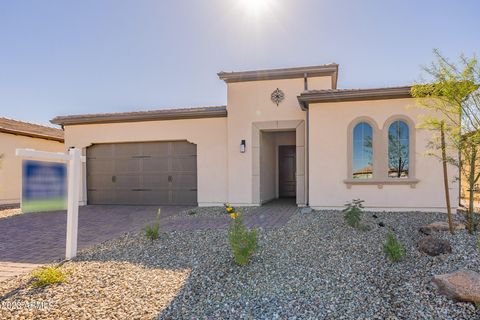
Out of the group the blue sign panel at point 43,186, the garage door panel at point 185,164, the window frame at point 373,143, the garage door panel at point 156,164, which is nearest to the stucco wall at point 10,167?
the garage door panel at point 156,164

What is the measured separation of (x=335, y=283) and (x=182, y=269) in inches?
86.0

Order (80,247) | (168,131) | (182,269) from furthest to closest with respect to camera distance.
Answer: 1. (168,131)
2. (80,247)
3. (182,269)

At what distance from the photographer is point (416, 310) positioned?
11.0 ft

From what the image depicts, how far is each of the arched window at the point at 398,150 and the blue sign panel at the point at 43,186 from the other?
7.95 m

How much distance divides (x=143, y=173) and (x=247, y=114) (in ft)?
15.3

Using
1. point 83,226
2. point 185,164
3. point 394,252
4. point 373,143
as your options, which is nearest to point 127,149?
point 185,164

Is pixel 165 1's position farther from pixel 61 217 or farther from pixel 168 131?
pixel 61 217

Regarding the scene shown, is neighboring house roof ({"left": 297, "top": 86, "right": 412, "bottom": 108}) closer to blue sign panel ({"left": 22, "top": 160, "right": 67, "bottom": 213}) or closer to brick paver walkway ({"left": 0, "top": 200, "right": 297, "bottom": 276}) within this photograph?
brick paver walkway ({"left": 0, "top": 200, "right": 297, "bottom": 276})

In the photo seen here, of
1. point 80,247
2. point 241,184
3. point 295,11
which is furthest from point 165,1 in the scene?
point 80,247

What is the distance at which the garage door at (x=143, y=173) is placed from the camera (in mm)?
11539

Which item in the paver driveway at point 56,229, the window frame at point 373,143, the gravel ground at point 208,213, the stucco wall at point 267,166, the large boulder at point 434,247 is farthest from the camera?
the stucco wall at point 267,166

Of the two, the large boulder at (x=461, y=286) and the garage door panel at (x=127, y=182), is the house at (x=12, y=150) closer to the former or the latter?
the garage door panel at (x=127, y=182)

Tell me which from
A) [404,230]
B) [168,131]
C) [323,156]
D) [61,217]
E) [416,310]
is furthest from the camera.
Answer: [168,131]

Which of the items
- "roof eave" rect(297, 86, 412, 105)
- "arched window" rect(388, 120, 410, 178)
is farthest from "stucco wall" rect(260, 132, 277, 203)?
"arched window" rect(388, 120, 410, 178)
